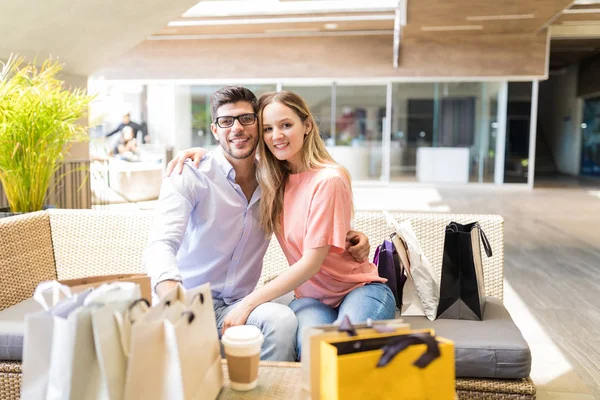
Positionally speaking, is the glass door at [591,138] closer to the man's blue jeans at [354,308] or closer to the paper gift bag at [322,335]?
the man's blue jeans at [354,308]

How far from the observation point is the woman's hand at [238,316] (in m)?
1.59

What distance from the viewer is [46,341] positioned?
1013 millimetres

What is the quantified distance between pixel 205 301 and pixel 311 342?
10.8 inches

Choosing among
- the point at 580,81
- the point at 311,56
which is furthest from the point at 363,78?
the point at 580,81

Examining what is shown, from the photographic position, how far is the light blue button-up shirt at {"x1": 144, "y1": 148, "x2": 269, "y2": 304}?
5.96 ft

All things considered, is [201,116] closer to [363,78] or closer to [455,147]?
[363,78]

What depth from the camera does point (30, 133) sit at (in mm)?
2596

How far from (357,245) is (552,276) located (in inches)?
119

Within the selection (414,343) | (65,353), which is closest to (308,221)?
(414,343)

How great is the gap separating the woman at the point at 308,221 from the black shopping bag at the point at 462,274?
0.22 metres

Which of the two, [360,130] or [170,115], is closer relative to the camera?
[360,130]

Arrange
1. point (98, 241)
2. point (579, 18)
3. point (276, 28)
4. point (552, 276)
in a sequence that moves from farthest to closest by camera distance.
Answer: point (276, 28) → point (579, 18) → point (552, 276) → point (98, 241)

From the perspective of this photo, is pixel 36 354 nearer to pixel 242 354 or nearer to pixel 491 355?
pixel 242 354

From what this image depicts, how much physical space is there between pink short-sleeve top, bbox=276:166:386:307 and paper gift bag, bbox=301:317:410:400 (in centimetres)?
63
